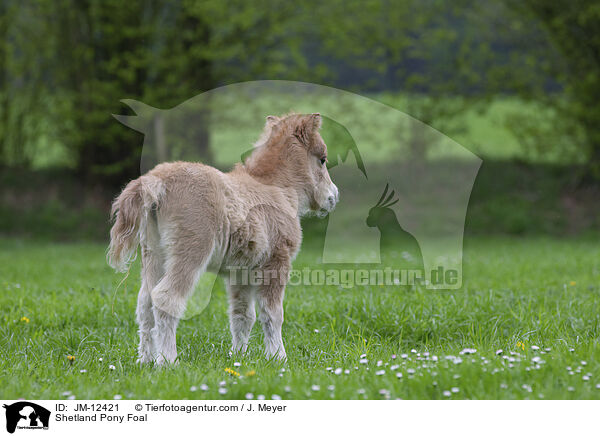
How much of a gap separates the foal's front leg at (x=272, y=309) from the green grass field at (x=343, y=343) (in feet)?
0.56

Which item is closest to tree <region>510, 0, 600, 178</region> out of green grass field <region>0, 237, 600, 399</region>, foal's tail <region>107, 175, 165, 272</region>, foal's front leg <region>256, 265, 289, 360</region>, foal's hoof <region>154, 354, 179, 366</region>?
green grass field <region>0, 237, 600, 399</region>

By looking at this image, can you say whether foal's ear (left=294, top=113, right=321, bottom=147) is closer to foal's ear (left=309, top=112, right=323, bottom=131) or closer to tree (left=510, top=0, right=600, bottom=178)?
foal's ear (left=309, top=112, right=323, bottom=131)

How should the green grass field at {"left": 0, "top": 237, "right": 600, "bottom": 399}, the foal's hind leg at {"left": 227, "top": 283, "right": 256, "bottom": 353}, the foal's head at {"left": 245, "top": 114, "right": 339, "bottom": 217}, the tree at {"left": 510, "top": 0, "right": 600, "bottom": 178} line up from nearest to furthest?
1. the green grass field at {"left": 0, "top": 237, "right": 600, "bottom": 399}
2. the foal's hind leg at {"left": 227, "top": 283, "right": 256, "bottom": 353}
3. the foal's head at {"left": 245, "top": 114, "right": 339, "bottom": 217}
4. the tree at {"left": 510, "top": 0, "right": 600, "bottom": 178}

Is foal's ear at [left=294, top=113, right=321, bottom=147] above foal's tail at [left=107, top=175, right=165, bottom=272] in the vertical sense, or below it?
above

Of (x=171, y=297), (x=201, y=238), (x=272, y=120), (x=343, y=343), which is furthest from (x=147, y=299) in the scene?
(x=272, y=120)

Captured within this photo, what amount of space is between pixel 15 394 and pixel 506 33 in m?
13.3

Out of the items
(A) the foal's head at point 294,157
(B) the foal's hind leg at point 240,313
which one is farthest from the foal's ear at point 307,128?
(B) the foal's hind leg at point 240,313

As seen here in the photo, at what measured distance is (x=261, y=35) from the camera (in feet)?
43.3

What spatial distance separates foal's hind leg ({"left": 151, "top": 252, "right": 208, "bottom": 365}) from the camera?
4008 millimetres

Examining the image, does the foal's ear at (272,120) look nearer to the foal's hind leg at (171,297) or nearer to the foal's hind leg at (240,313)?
the foal's hind leg at (240,313)

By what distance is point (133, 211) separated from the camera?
162 inches

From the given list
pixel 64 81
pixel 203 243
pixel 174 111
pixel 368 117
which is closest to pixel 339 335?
pixel 203 243

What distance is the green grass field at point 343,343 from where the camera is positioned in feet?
11.7
